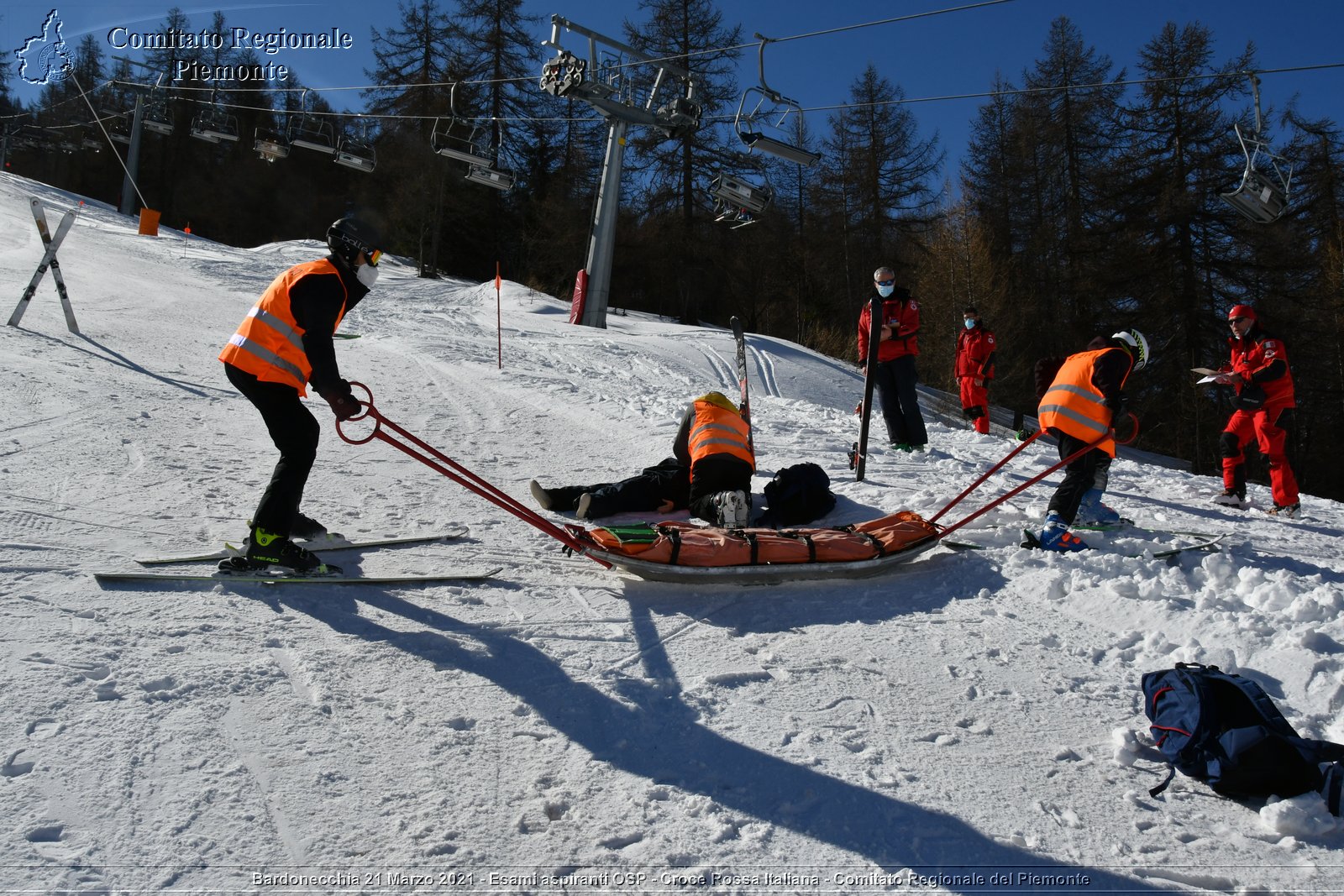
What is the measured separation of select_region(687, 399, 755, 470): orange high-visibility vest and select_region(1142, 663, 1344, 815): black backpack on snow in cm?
295

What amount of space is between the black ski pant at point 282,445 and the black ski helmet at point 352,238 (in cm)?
72

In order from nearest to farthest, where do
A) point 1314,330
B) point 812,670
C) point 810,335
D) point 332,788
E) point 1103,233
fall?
1. point 332,788
2. point 812,670
3. point 1314,330
4. point 810,335
5. point 1103,233

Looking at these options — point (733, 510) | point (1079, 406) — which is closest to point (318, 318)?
point (733, 510)

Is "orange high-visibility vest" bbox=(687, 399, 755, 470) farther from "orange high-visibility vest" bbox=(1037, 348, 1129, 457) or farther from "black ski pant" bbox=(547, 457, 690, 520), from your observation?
"orange high-visibility vest" bbox=(1037, 348, 1129, 457)

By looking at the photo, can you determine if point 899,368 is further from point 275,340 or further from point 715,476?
point 275,340

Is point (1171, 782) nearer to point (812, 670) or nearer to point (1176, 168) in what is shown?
point (812, 670)

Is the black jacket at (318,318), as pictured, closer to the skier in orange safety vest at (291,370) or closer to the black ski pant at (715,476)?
the skier in orange safety vest at (291,370)

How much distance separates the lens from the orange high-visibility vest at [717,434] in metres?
5.41

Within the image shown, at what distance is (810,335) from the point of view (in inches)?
917

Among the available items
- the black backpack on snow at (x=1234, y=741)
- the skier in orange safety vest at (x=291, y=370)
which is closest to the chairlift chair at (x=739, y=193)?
the skier in orange safety vest at (x=291, y=370)

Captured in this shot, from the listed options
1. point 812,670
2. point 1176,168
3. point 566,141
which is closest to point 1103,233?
point 1176,168

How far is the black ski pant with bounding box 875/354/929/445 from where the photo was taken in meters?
7.93

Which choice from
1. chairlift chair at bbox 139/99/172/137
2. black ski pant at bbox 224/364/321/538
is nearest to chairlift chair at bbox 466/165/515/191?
chairlift chair at bbox 139/99/172/137

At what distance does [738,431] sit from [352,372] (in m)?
6.37
